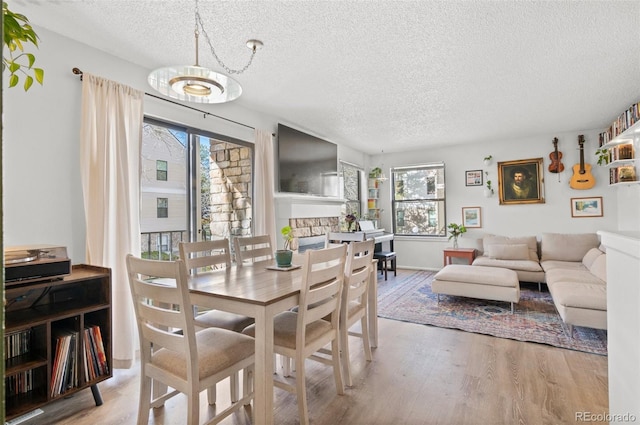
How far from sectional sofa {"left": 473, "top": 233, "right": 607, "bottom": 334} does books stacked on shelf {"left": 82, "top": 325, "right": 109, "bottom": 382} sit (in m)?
3.65

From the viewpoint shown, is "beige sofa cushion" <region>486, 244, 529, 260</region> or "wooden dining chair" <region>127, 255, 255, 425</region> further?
"beige sofa cushion" <region>486, 244, 529, 260</region>

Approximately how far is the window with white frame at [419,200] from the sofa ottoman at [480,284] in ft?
8.08

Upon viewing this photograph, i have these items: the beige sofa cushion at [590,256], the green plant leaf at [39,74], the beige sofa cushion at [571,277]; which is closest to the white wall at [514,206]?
the beige sofa cushion at [590,256]

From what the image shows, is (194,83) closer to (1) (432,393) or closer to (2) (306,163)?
(1) (432,393)

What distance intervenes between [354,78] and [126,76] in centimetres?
198

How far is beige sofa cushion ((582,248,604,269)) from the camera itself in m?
4.34

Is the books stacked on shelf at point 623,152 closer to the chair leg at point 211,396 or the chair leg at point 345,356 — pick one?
the chair leg at point 345,356

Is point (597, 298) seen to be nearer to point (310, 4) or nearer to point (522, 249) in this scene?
point (522, 249)

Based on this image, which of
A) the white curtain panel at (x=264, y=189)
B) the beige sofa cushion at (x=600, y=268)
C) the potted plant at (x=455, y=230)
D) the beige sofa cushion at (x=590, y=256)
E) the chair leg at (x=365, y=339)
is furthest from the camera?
the potted plant at (x=455, y=230)

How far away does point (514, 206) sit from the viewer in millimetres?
5793

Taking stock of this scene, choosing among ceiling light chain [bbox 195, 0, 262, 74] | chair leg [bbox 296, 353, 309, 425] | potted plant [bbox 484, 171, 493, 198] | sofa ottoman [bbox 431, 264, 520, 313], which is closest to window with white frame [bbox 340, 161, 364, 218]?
potted plant [bbox 484, 171, 493, 198]

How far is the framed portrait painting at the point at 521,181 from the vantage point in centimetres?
560

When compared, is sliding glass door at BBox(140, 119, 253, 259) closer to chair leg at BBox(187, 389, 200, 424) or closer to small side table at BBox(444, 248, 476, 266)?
chair leg at BBox(187, 389, 200, 424)

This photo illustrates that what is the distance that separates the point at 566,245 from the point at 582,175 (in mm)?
1180
